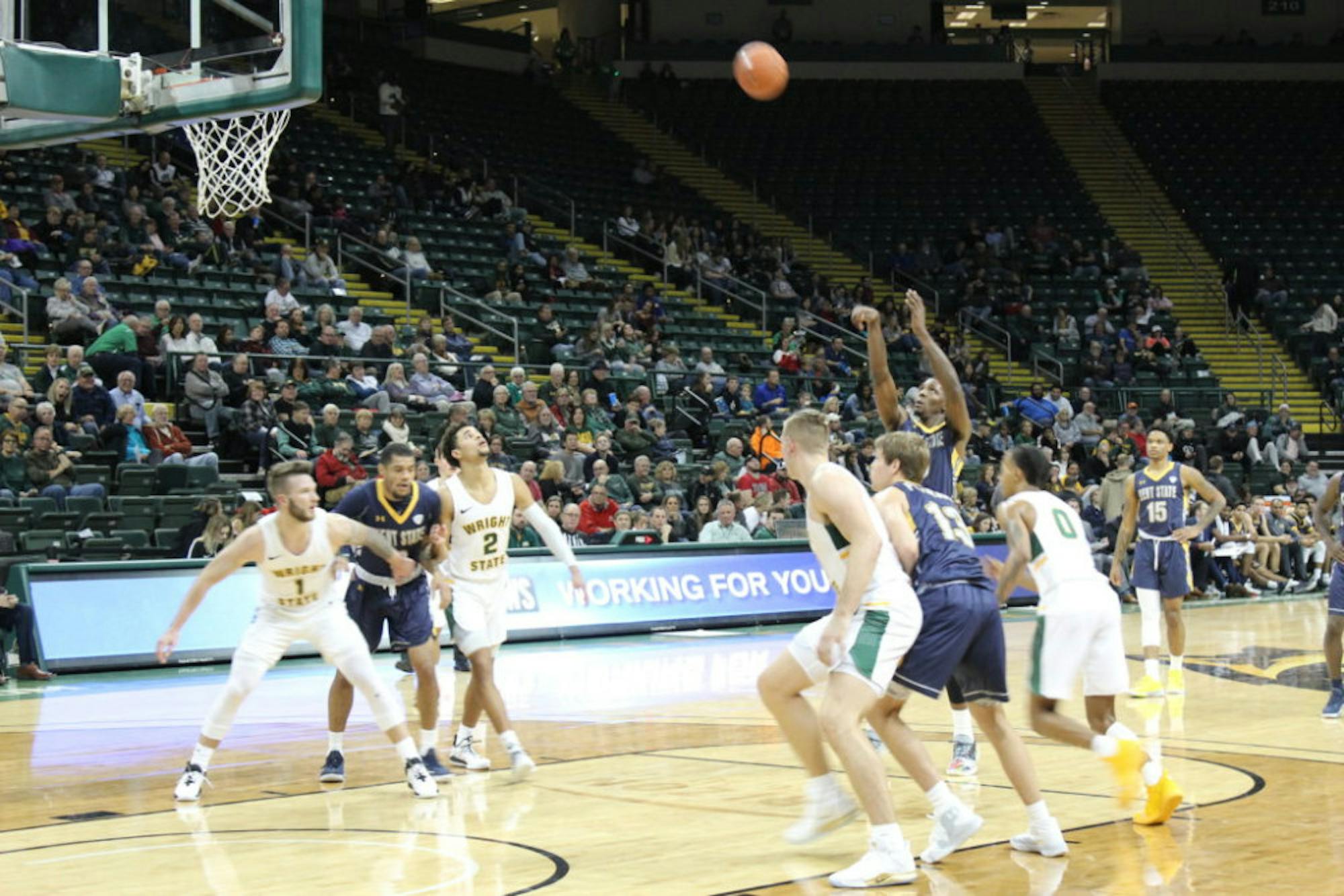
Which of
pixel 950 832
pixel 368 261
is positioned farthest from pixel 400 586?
pixel 368 261

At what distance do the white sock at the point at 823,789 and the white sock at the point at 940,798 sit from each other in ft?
1.61

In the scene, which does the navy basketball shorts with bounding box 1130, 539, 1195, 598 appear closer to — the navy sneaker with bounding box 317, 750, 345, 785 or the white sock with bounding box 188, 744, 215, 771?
the navy sneaker with bounding box 317, 750, 345, 785

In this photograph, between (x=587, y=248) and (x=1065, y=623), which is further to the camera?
(x=587, y=248)

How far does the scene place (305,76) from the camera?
34.0 feet

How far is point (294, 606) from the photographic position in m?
9.02

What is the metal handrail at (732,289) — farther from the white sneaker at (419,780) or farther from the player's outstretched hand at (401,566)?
the white sneaker at (419,780)

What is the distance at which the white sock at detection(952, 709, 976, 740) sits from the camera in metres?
9.21

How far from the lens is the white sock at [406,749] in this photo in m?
8.84

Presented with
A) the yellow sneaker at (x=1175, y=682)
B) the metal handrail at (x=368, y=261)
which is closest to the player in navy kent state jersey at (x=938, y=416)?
the yellow sneaker at (x=1175, y=682)

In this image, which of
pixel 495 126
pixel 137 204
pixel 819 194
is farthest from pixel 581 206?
pixel 137 204

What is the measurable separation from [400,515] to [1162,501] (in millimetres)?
6643

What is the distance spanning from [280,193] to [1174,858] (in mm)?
20306

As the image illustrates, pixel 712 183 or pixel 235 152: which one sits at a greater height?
pixel 712 183

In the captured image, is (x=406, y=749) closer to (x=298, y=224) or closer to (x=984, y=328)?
(x=298, y=224)
